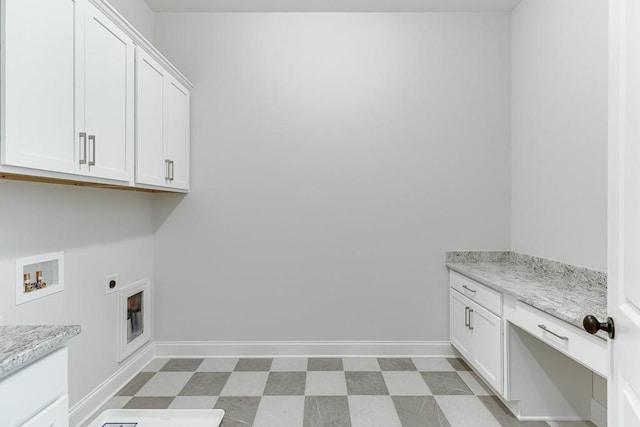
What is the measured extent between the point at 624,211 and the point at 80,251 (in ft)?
8.16

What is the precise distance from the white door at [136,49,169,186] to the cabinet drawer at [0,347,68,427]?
1.31m

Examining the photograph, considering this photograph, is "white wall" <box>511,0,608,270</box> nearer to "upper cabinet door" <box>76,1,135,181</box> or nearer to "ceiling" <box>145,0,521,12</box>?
"ceiling" <box>145,0,521,12</box>

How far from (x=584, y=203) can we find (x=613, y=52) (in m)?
1.53

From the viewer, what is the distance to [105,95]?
1976 millimetres

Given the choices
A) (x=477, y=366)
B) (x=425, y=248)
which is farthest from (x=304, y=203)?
(x=477, y=366)

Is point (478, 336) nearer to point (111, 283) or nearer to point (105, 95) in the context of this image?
point (111, 283)

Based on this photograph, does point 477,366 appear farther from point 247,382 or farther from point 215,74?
point 215,74

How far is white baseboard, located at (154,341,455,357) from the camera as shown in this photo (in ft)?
10.8

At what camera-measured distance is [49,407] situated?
1187mm

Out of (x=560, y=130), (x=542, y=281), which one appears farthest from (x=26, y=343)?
(x=560, y=130)

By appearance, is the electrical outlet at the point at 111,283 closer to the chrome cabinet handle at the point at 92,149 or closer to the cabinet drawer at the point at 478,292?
the chrome cabinet handle at the point at 92,149

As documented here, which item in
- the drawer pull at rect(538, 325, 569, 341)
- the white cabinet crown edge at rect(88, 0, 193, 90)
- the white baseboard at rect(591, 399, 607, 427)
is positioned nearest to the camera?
the drawer pull at rect(538, 325, 569, 341)

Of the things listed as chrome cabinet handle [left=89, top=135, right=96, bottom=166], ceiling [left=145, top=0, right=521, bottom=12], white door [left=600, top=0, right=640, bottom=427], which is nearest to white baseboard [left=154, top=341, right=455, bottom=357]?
chrome cabinet handle [left=89, top=135, right=96, bottom=166]

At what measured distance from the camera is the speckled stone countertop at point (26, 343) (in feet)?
3.43
